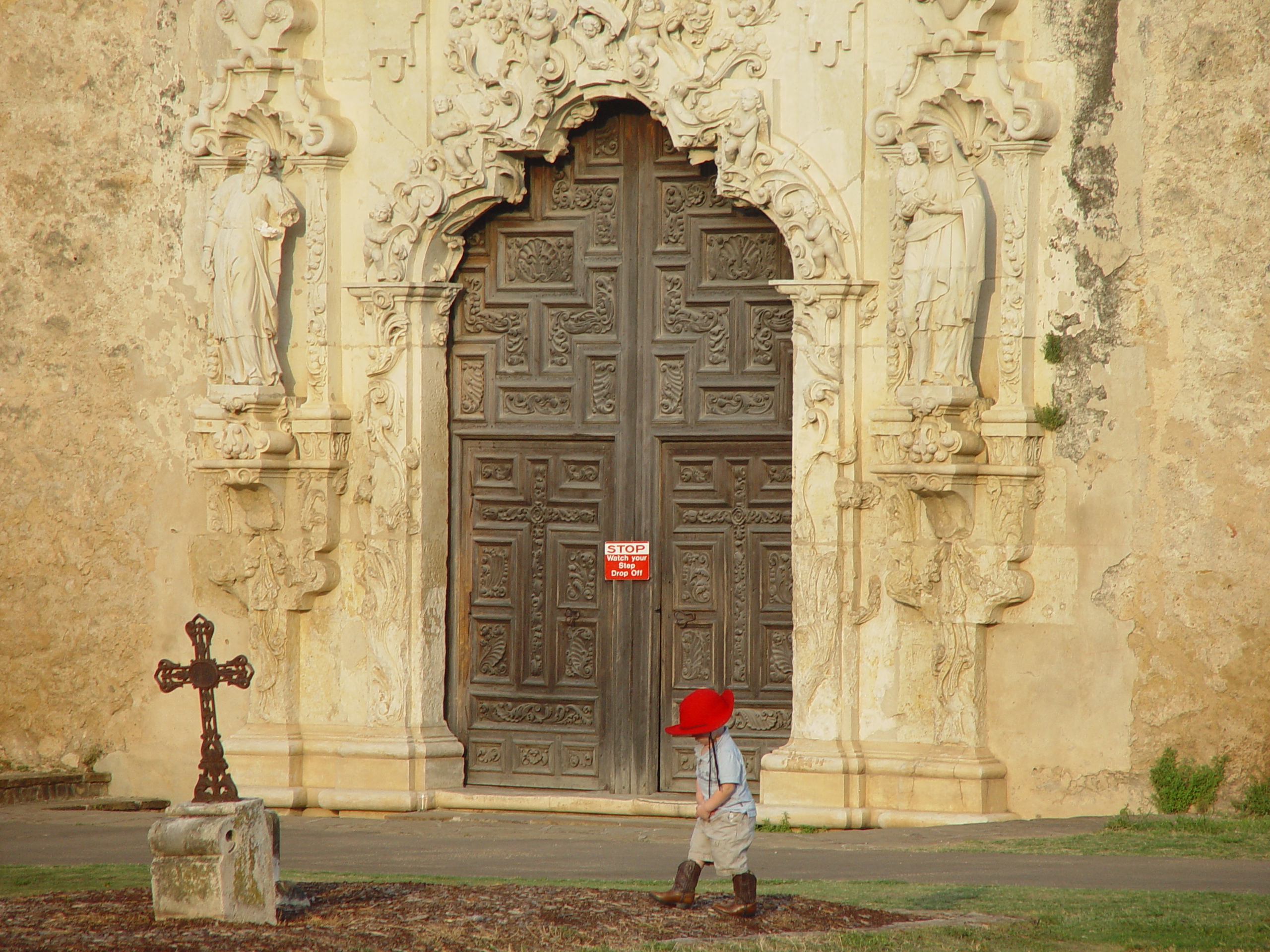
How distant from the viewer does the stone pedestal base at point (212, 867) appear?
253 inches

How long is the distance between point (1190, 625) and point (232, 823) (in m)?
5.16

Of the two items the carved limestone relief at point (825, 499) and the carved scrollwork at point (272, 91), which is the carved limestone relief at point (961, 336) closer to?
the carved limestone relief at point (825, 499)

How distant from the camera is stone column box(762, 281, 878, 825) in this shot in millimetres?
9844

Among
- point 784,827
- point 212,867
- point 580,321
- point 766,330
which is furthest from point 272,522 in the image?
point 212,867

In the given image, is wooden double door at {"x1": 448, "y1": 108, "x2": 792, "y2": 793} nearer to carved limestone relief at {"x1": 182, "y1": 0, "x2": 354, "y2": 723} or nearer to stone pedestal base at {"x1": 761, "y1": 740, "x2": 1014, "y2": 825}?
stone pedestal base at {"x1": 761, "y1": 740, "x2": 1014, "y2": 825}

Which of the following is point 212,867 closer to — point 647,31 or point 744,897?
point 744,897

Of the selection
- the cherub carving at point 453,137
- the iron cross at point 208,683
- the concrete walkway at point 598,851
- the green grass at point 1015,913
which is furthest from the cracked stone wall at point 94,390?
the iron cross at point 208,683

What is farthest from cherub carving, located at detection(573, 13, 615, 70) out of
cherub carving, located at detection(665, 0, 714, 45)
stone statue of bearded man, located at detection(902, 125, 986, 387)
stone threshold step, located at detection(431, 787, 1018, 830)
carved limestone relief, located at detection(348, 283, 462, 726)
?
stone threshold step, located at detection(431, 787, 1018, 830)

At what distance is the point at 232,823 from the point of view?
6457mm

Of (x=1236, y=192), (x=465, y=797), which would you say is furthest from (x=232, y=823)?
(x=1236, y=192)

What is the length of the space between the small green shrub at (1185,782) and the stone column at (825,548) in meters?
1.59

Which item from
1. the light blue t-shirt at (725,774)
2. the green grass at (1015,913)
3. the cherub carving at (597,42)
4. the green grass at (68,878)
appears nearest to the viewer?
the green grass at (1015,913)

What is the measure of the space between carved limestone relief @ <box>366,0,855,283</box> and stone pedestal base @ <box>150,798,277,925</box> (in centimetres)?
477

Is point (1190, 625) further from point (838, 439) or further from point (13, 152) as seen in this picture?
point (13, 152)
